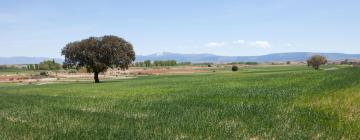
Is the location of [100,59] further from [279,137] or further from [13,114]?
[279,137]

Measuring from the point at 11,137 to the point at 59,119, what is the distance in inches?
226

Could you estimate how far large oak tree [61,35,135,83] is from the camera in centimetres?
8531

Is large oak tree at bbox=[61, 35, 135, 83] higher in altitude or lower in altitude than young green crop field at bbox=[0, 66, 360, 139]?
higher

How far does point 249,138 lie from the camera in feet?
56.5

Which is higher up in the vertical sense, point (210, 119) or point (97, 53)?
point (97, 53)

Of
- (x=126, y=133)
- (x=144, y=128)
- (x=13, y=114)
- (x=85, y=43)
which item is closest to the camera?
(x=126, y=133)

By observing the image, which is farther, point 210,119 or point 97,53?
point 97,53

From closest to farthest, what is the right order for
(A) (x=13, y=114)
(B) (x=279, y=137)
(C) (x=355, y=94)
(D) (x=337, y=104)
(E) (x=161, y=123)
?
1. (B) (x=279, y=137)
2. (E) (x=161, y=123)
3. (D) (x=337, y=104)
4. (C) (x=355, y=94)
5. (A) (x=13, y=114)

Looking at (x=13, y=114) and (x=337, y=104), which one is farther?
(x=13, y=114)

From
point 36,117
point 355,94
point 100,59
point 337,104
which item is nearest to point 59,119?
point 36,117

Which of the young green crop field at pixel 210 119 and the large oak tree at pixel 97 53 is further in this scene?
the large oak tree at pixel 97 53

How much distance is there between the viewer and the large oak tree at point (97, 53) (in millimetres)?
85312

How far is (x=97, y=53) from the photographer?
85.8 meters

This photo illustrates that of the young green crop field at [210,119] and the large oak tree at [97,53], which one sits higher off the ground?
the large oak tree at [97,53]
